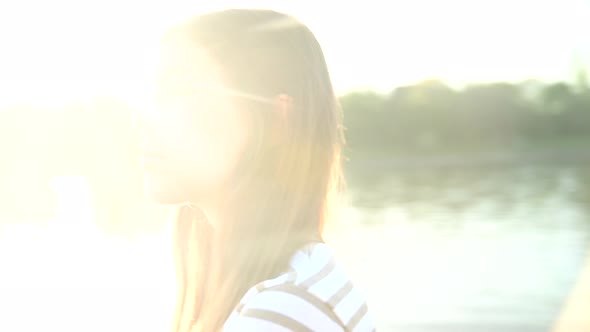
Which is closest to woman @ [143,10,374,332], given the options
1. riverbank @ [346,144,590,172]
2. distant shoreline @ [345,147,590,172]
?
distant shoreline @ [345,147,590,172]

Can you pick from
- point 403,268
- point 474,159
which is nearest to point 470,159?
point 474,159

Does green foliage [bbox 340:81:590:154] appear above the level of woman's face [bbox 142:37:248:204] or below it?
below

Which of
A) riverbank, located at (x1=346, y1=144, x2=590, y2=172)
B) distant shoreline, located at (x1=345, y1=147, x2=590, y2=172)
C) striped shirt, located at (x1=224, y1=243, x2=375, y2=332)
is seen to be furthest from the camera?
riverbank, located at (x1=346, y1=144, x2=590, y2=172)

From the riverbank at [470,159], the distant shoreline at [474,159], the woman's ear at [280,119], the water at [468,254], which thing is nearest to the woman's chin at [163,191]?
the woman's ear at [280,119]

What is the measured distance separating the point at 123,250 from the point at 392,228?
4171mm

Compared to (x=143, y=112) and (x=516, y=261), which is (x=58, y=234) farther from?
(x=143, y=112)

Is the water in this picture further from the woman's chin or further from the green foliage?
the green foliage

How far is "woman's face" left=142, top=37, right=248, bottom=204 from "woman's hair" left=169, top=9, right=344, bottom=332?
0.02 metres

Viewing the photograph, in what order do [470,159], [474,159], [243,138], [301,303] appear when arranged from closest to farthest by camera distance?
[301,303] → [243,138] → [474,159] → [470,159]

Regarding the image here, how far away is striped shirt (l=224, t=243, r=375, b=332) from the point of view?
3.25 ft

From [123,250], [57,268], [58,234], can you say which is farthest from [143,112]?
[58,234]

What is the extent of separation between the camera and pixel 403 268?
9602mm

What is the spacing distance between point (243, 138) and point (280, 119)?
5cm

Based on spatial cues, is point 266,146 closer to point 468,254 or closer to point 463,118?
point 468,254
